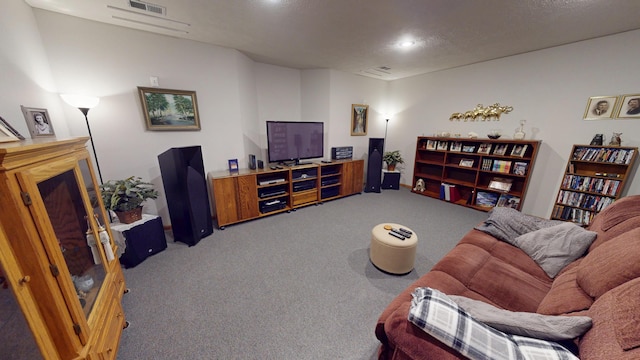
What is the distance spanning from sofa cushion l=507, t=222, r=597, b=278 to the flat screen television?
298 centimetres

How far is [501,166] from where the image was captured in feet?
11.3

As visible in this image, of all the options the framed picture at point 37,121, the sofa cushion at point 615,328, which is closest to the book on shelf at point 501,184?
the sofa cushion at point 615,328

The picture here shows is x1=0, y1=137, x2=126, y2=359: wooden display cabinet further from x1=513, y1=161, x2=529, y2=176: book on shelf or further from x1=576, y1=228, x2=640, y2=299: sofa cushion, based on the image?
x1=513, y1=161, x2=529, y2=176: book on shelf

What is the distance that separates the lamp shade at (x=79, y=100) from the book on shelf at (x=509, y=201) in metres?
5.59

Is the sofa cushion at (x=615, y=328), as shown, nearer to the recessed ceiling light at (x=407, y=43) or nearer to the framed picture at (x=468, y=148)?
the recessed ceiling light at (x=407, y=43)

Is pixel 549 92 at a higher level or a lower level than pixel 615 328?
higher

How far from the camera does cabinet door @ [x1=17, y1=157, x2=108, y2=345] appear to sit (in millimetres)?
832

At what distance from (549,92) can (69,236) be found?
5.22 m

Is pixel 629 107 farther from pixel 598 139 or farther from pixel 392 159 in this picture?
pixel 392 159

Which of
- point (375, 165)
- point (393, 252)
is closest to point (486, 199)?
point (375, 165)

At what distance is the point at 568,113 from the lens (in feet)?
9.45

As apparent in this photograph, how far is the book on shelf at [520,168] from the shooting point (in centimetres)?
324

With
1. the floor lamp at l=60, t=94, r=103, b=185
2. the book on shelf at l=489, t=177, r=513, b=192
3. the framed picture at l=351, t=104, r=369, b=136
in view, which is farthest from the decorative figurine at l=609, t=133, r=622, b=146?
the floor lamp at l=60, t=94, r=103, b=185

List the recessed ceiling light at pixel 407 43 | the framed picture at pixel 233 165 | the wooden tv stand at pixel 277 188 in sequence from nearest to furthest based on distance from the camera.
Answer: the recessed ceiling light at pixel 407 43, the wooden tv stand at pixel 277 188, the framed picture at pixel 233 165
